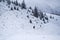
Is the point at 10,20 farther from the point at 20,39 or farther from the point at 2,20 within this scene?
the point at 20,39

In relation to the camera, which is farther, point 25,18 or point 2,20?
point 25,18

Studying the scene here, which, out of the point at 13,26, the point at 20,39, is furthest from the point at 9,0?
the point at 20,39

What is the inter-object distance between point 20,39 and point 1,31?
7080 mm

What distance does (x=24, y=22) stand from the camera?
→ 23266mm

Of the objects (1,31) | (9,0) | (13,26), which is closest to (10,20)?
(13,26)

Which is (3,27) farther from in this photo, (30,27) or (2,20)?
(30,27)

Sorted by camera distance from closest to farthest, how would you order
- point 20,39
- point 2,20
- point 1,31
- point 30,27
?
point 20,39, point 1,31, point 30,27, point 2,20

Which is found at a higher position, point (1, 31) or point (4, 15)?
point (4, 15)

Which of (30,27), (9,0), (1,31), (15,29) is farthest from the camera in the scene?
(9,0)

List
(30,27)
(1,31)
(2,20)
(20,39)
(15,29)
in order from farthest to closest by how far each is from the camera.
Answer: (2,20) < (30,27) < (15,29) < (1,31) < (20,39)

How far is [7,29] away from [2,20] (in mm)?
4559

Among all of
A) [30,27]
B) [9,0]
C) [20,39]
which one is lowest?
[30,27]

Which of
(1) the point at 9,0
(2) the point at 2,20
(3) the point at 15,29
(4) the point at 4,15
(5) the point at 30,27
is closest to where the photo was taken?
(3) the point at 15,29

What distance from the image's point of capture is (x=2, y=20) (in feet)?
74.1
